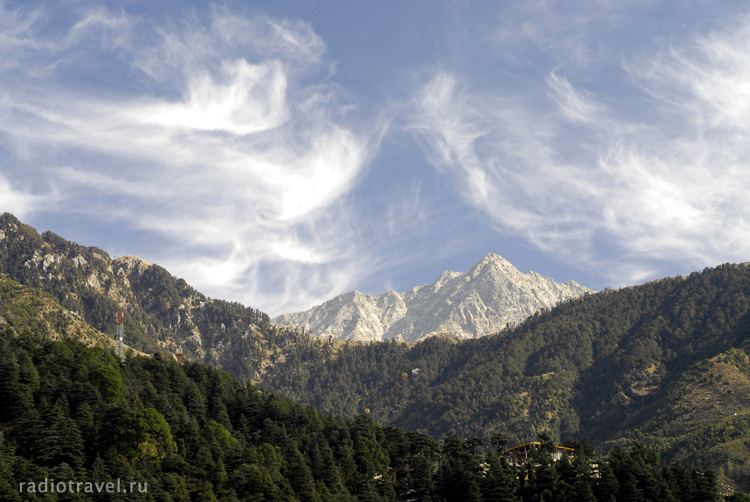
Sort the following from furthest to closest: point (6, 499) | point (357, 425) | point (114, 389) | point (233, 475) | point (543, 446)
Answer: point (357, 425), point (543, 446), point (114, 389), point (233, 475), point (6, 499)

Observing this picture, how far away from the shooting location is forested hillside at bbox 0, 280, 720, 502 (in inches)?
4331

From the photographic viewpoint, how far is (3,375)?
5172 inches

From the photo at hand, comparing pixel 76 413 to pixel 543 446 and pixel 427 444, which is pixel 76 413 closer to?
pixel 427 444

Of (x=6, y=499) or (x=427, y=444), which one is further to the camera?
(x=427, y=444)

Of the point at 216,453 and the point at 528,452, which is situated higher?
the point at 216,453

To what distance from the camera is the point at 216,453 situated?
127125 millimetres

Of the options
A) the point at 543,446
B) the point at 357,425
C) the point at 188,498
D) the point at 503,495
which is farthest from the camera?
the point at 357,425

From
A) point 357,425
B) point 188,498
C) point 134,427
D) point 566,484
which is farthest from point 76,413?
point 566,484

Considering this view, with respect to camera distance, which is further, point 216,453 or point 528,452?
point 528,452

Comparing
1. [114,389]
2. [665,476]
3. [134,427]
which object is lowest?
[665,476]

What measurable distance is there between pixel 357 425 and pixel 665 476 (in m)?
70.1

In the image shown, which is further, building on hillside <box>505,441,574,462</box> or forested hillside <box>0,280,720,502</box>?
building on hillside <box>505,441,574,462</box>

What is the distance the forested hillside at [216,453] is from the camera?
11000 centimetres

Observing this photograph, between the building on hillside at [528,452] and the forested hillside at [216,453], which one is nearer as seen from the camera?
the forested hillside at [216,453]
